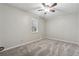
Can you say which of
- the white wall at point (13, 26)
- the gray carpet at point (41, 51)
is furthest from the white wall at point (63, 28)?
the white wall at point (13, 26)

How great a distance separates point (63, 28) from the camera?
512 cm

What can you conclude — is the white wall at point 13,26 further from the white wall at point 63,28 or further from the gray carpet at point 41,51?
the white wall at point 63,28

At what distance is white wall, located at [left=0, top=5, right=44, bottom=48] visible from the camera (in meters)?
2.82

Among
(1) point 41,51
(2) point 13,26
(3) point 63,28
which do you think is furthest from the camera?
(3) point 63,28

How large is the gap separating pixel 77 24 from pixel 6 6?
4.36 meters

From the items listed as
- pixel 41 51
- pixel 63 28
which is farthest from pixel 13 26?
pixel 63 28

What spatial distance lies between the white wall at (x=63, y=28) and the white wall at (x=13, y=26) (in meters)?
2.41

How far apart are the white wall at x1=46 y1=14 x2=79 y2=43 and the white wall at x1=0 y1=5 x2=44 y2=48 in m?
2.41

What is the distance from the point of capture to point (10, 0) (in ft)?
3.38

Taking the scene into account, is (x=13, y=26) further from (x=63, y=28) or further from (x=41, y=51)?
(x=63, y=28)

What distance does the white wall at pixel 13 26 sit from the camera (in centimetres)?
282

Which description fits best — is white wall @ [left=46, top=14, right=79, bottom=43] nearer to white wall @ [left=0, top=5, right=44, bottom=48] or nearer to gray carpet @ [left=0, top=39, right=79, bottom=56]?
gray carpet @ [left=0, top=39, right=79, bottom=56]

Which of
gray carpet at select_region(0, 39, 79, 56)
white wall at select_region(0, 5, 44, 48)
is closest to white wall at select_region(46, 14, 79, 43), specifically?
gray carpet at select_region(0, 39, 79, 56)

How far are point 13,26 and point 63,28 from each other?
374 centimetres
